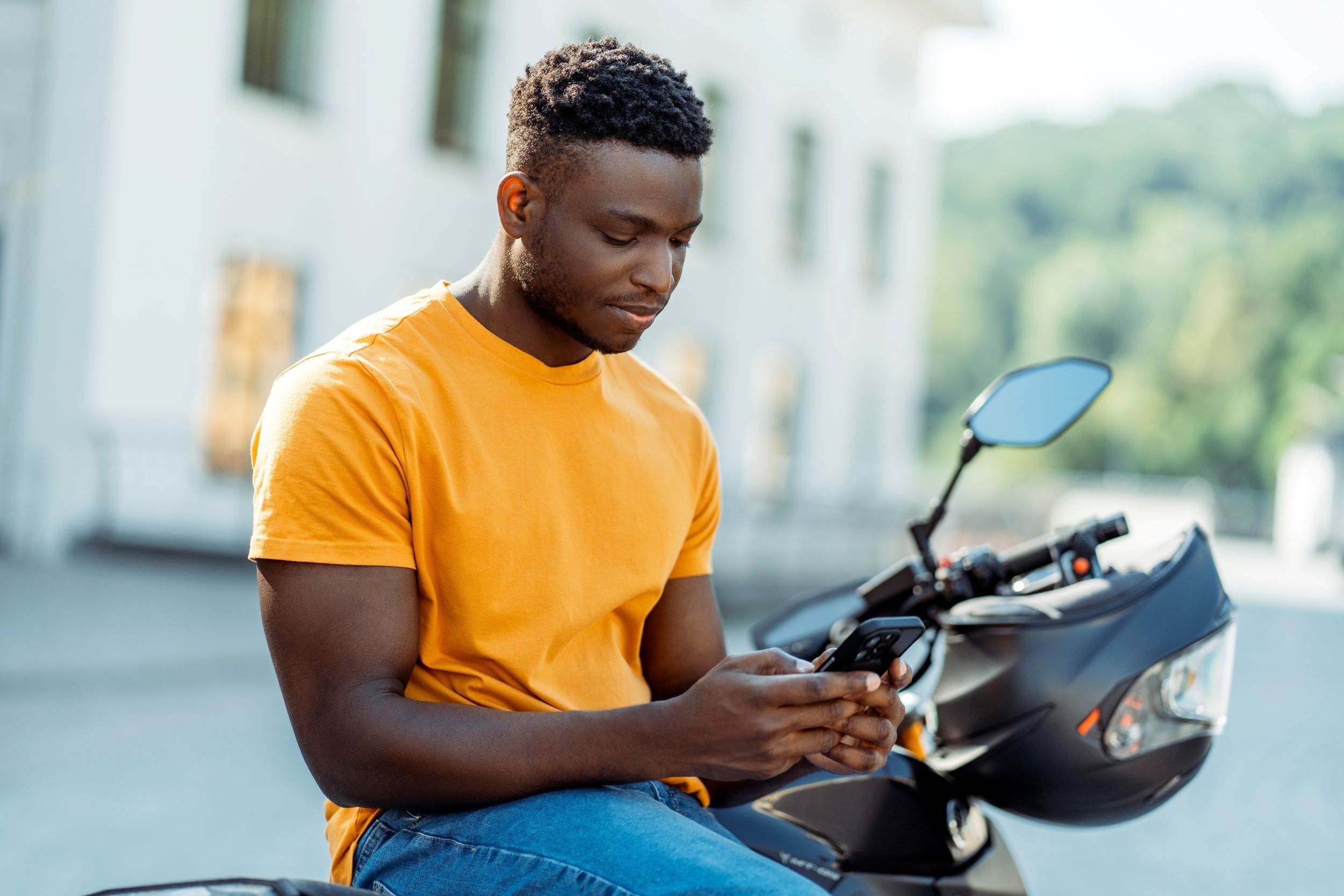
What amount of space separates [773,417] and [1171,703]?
808 inches

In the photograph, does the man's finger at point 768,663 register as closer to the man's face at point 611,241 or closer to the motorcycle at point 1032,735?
the motorcycle at point 1032,735

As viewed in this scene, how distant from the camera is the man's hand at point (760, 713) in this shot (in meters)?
1.47

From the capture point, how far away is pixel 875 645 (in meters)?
1.51

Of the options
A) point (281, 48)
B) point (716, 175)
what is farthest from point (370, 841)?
point (716, 175)

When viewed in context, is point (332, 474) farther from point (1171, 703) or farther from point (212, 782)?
point (212, 782)

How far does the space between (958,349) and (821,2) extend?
181 ft

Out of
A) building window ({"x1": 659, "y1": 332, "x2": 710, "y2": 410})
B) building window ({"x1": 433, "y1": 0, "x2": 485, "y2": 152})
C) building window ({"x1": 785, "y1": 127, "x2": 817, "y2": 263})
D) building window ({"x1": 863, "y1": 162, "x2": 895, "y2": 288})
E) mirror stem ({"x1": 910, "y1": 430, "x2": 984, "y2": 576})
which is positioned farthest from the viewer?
building window ({"x1": 863, "y1": 162, "x2": 895, "y2": 288})

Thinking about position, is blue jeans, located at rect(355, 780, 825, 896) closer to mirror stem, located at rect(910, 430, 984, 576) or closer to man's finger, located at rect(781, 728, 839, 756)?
man's finger, located at rect(781, 728, 839, 756)

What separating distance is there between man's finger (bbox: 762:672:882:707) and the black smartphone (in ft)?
0.10

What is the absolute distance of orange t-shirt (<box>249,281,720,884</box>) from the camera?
1.58m

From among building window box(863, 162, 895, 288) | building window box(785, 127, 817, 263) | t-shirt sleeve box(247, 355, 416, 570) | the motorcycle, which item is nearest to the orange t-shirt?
t-shirt sleeve box(247, 355, 416, 570)

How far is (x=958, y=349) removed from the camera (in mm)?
75625

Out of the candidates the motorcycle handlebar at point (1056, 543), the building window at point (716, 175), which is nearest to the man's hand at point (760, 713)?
the motorcycle handlebar at point (1056, 543)

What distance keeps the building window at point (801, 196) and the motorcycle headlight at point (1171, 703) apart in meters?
20.4
